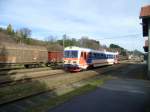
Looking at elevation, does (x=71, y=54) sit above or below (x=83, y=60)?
above

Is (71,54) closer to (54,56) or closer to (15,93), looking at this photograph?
(54,56)

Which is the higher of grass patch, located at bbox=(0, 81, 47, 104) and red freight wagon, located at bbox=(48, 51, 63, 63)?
red freight wagon, located at bbox=(48, 51, 63, 63)

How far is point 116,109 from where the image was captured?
9.29 metres

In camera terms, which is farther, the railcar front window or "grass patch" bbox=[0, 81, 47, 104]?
the railcar front window

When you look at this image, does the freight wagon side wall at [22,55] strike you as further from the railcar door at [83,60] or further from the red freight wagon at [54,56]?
the railcar door at [83,60]

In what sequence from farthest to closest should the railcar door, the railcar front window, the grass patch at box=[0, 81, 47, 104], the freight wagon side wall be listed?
1. the freight wagon side wall
2. the railcar door
3. the railcar front window
4. the grass patch at box=[0, 81, 47, 104]

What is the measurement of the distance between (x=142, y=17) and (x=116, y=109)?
1363 centimetres

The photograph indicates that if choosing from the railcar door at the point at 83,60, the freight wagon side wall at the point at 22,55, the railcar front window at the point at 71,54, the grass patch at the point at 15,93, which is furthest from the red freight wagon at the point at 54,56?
the grass patch at the point at 15,93

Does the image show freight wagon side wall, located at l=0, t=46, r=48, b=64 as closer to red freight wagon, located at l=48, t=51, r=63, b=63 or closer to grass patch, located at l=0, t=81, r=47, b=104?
red freight wagon, located at l=48, t=51, r=63, b=63

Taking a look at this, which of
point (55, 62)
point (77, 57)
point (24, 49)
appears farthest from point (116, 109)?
point (55, 62)

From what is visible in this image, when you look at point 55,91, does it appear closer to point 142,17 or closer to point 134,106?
point 134,106

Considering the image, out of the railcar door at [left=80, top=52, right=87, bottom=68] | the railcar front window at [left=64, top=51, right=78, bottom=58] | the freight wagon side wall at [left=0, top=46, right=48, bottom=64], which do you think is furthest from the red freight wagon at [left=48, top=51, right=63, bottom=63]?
the railcar door at [left=80, top=52, right=87, bottom=68]

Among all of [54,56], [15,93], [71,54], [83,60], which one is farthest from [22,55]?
[15,93]

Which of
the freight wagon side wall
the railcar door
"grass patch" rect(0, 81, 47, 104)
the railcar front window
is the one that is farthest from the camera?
the freight wagon side wall
